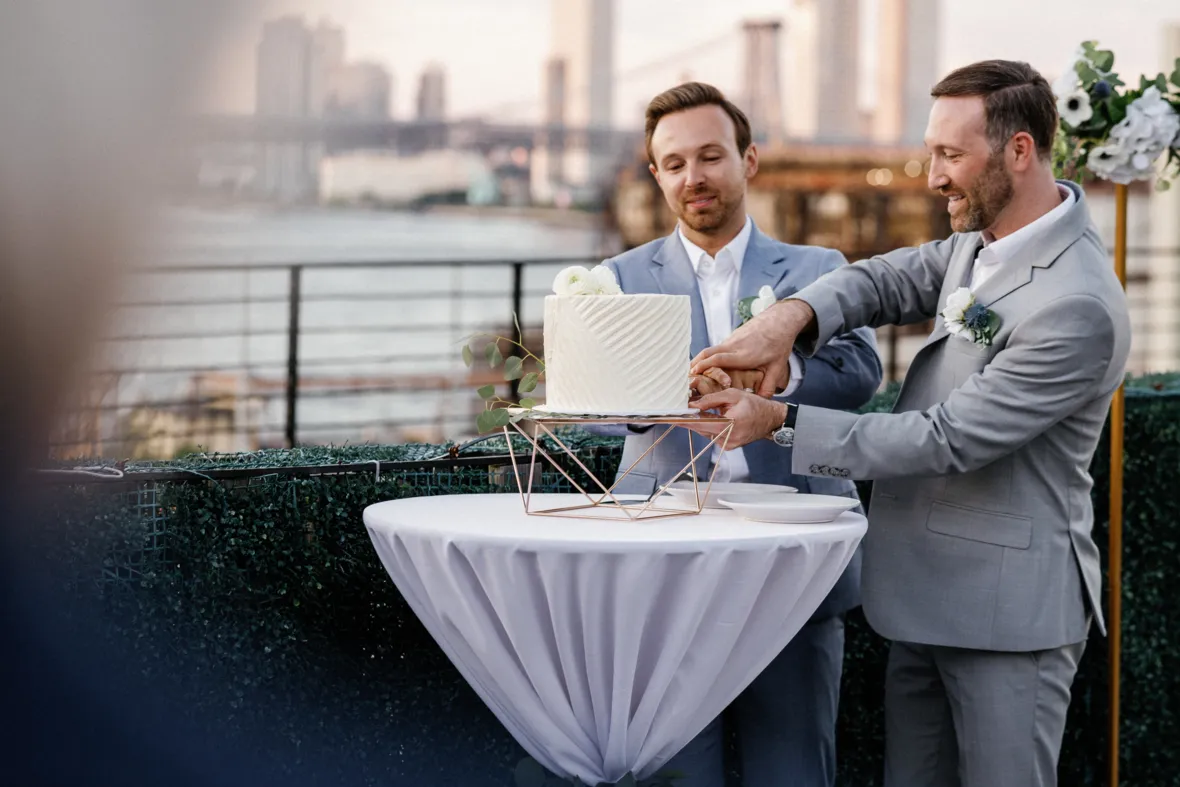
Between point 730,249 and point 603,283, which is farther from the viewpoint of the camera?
point 730,249

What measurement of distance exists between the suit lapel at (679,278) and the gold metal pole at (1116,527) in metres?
1.12

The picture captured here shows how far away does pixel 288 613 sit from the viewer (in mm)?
2426

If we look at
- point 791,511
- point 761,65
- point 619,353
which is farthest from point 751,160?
point 761,65

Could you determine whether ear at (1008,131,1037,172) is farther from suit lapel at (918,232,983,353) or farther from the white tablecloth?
the white tablecloth

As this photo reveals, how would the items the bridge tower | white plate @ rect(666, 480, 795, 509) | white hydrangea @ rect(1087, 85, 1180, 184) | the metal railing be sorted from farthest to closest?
the bridge tower → the metal railing → white hydrangea @ rect(1087, 85, 1180, 184) → white plate @ rect(666, 480, 795, 509)

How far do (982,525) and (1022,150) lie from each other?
0.62 meters

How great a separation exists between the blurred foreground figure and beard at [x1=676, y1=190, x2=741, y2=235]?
1.26 meters

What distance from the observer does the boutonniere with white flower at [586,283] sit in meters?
1.93

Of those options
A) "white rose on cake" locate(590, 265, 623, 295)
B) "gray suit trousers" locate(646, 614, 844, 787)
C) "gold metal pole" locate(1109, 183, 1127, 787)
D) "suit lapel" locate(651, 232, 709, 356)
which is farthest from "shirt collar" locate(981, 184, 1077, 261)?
"gold metal pole" locate(1109, 183, 1127, 787)

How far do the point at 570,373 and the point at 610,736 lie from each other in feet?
1.79

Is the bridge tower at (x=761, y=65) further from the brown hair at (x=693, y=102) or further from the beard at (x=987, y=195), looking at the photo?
the beard at (x=987, y=195)

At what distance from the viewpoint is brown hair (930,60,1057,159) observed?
1994 millimetres

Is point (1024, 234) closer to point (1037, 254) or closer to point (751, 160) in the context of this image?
point (1037, 254)

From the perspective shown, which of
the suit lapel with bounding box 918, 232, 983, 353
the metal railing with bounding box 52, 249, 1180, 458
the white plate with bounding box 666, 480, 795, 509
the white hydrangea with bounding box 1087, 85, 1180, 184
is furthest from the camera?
the metal railing with bounding box 52, 249, 1180, 458
